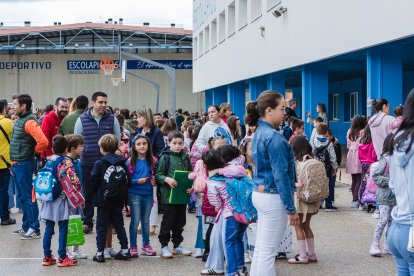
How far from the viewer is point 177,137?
31.3 feet

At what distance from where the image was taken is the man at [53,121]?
41.1 feet

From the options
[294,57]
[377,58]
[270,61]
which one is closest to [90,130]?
[377,58]

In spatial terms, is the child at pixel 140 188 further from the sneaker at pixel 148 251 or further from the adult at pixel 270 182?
the adult at pixel 270 182

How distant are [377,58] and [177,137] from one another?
8.55 m

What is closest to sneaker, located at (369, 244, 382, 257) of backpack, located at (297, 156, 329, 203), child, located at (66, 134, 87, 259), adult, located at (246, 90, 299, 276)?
backpack, located at (297, 156, 329, 203)

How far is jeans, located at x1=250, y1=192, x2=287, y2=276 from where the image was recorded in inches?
265

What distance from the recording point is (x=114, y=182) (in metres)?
9.24

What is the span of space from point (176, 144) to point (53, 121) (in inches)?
146

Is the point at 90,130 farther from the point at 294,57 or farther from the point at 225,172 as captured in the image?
the point at 294,57

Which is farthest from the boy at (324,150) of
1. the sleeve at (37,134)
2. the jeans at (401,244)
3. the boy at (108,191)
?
the jeans at (401,244)

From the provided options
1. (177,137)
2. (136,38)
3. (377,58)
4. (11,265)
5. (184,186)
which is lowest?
(11,265)

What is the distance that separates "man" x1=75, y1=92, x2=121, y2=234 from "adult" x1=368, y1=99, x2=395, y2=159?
391cm

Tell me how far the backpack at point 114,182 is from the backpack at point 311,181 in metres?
2.03

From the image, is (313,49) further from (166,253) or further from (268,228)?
(268,228)
